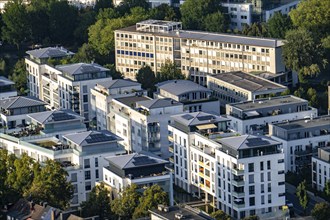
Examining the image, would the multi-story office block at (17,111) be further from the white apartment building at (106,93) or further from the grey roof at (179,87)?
→ the grey roof at (179,87)

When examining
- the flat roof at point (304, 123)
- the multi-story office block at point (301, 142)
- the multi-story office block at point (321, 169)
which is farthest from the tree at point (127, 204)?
the flat roof at point (304, 123)

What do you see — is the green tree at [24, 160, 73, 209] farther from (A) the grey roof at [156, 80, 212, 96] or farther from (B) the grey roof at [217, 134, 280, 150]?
(A) the grey roof at [156, 80, 212, 96]

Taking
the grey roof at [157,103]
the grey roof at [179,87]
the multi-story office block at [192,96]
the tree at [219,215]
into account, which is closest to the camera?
the tree at [219,215]

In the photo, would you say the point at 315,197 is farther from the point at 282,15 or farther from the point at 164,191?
the point at 282,15

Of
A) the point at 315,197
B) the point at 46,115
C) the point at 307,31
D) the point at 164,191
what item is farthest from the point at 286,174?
the point at 307,31

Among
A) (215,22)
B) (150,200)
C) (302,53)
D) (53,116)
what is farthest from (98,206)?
(215,22)

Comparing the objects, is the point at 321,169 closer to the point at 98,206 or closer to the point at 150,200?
the point at 150,200

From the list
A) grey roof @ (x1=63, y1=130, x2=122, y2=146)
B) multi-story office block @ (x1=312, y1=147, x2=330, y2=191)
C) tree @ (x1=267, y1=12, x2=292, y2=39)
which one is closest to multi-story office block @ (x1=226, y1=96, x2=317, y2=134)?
multi-story office block @ (x1=312, y1=147, x2=330, y2=191)
